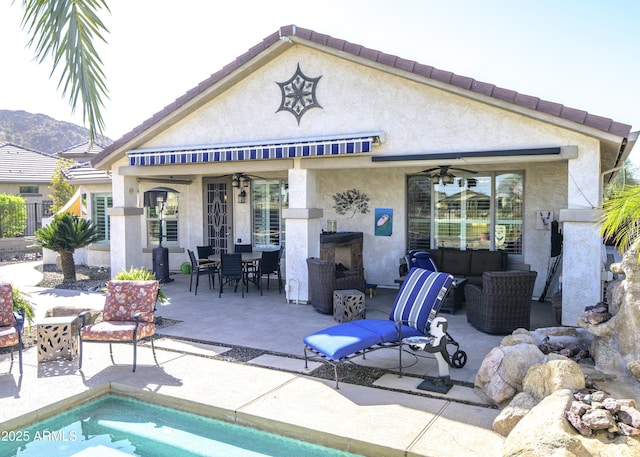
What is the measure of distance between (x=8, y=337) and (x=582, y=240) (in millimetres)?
9742

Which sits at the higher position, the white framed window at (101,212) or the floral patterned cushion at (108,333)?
the white framed window at (101,212)

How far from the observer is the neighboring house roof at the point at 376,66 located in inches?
361

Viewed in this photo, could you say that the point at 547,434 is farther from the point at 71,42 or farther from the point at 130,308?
the point at 130,308

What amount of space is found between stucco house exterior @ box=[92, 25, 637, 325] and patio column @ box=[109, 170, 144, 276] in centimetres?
5

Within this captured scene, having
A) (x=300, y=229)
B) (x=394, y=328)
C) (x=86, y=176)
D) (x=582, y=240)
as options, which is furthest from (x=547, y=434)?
(x=86, y=176)

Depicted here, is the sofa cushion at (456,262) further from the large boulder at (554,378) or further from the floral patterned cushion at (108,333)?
the floral patterned cushion at (108,333)

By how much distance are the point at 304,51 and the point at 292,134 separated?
1.95 m

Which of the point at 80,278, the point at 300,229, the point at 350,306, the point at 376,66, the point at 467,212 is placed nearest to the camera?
the point at 350,306

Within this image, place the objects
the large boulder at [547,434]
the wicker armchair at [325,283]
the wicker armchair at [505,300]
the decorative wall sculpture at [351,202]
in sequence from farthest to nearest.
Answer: the decorative wall sculpture at [351,202]
the wicker armchair at [325,283]
the wicker armchair at [505,300]
the large boulder at [547,434]

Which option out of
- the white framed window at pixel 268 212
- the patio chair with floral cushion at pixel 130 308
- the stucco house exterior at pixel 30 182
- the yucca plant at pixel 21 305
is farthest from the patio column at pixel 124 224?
the stucco house exterior at pixel 30 182

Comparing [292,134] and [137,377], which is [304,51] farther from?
[137,377]

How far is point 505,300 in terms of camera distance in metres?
9.62

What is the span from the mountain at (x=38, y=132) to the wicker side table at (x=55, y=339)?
87.8 m

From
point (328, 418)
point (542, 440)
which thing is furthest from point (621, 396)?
point (328, 418)
